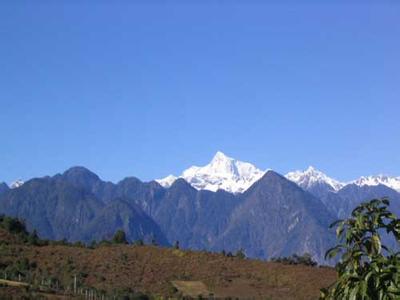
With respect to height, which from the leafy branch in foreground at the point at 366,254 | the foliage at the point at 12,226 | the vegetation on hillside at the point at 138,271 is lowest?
the leafy branch in foreground at the point at 366,254

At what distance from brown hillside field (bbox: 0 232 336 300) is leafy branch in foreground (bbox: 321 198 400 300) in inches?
2605

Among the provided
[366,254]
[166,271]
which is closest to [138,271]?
[166,271]

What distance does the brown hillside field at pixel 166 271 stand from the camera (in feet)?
260

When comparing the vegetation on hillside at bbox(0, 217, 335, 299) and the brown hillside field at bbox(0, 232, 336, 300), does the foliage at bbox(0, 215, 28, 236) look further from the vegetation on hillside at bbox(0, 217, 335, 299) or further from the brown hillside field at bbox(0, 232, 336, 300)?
the brown hillside field at bbox(0, 232, 336, 300)

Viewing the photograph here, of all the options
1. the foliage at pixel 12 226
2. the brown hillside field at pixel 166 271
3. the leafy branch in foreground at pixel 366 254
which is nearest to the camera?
the leafy branch in foreground at pixel 366 254

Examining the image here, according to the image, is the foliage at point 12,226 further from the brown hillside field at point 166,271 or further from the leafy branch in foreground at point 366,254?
the leafy branch in foreground at point 366,254

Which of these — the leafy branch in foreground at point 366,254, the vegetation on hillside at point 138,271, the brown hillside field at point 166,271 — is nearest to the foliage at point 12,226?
the vegetation on hillside at point 138,271

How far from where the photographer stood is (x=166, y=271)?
293ft

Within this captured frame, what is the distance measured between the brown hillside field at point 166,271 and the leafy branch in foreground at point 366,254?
217 ft

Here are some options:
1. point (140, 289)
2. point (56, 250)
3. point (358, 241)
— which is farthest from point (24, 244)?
point (358, 241)

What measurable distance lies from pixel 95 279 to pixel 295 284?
23969mm

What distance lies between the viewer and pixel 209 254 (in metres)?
101

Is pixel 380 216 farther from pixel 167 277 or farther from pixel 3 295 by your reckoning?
pixel 167 277

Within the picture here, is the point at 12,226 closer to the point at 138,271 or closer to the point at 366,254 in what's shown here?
the point at 138,271
